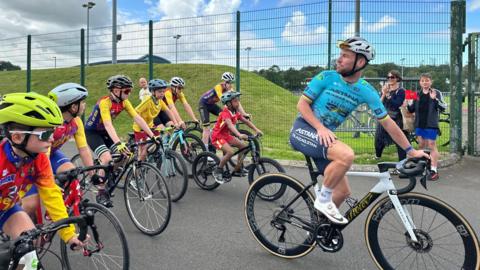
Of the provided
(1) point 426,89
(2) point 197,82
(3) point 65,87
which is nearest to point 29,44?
(2) point 197,82

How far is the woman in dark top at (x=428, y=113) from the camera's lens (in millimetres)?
7477

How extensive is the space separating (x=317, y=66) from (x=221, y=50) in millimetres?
2500

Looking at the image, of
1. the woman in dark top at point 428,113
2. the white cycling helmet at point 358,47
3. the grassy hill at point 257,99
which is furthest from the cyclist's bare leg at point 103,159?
the woman in dark top at point 428,113

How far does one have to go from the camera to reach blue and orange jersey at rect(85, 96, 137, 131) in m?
5.28

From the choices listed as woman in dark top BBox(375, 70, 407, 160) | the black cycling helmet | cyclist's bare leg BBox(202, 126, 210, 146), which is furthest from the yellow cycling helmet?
woman in dark top BBox(375, 70, 407, 160)

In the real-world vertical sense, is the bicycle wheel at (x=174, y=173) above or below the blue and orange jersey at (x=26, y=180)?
below

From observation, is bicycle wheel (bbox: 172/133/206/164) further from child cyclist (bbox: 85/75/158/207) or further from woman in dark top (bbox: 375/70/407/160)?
woman in dark top (bbox: 375/70/407/160)

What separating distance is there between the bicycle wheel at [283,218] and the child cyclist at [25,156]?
187 cm

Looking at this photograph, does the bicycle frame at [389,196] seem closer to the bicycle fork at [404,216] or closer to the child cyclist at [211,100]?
the bicycle fork at [404,216]

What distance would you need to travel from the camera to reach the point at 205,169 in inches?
261

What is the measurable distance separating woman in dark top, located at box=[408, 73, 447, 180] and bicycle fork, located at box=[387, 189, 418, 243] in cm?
472

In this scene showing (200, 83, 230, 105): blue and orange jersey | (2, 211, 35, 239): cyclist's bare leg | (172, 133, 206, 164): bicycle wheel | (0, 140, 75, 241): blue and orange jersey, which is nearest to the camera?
(0, 140, 75, 241): blue and orange jersey

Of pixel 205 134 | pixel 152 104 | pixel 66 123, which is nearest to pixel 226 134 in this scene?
pixel 152 104

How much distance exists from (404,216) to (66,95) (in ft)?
10.9
